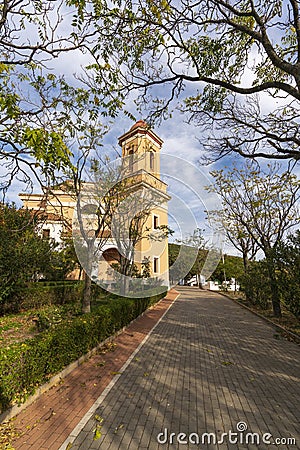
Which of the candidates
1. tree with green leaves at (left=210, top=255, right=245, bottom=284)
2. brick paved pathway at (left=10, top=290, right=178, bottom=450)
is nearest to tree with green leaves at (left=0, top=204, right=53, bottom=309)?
brick paved pathway at (left=10, top=290, right=178, bottom=450)

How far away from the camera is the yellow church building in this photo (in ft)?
28.1

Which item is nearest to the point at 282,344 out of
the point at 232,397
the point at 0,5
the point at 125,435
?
the point at 232,397

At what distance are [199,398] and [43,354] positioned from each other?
7.58 feet

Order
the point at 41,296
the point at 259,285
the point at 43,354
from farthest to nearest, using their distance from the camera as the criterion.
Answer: the point at 259,285 → the point at 41,296 → the point at 43,354

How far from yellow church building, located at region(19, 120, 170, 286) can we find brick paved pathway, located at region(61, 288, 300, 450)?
4.18 meters

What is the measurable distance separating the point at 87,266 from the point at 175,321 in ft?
13.6

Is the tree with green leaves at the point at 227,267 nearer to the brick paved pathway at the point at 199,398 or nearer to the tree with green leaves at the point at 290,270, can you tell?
the tree with green leaves at the point at 290,270

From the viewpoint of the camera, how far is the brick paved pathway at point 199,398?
284 cm

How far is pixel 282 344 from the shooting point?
22.8 ft

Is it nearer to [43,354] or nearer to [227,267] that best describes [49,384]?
[43,354]

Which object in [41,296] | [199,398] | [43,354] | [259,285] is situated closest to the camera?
[199,398]

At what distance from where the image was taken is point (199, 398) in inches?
148

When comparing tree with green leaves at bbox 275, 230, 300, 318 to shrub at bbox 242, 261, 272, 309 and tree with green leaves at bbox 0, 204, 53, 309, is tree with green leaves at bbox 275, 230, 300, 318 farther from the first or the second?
tree with green leaves at bbox 0, 204, 53, 309

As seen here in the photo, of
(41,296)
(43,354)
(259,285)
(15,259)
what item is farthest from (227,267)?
(43,354)
